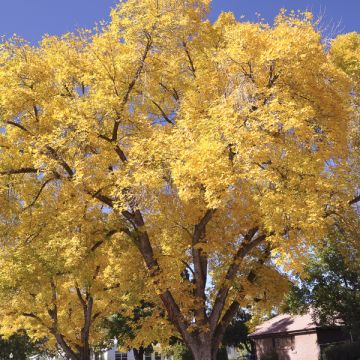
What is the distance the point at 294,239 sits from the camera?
11.2 meters

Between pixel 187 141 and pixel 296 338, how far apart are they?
80.3ft

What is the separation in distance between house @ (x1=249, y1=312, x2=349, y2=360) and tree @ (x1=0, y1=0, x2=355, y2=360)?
618 inches

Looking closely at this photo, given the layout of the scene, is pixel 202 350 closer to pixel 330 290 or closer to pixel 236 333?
pixel 330 290

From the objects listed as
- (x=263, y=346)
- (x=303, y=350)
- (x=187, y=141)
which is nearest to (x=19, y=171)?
(x=187, y=141)

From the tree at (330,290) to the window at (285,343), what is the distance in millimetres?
8038

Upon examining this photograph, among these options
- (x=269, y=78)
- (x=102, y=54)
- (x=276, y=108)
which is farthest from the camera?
(x=102, y=54)

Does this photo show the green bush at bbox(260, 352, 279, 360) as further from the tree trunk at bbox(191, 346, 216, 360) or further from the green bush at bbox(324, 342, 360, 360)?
the tree trunk at bbox(191, 346, 216, 360)

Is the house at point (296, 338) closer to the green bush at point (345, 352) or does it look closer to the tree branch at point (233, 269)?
the green bush at point (345, 352)

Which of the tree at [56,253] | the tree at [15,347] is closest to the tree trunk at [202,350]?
the tree at [56,253]

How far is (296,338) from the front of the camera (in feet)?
103

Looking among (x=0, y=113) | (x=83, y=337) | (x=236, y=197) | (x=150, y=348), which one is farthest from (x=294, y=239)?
(x=150, y=348)

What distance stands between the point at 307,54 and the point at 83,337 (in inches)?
664

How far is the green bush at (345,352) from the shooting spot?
24266 mm

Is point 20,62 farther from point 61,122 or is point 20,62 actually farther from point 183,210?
point 183,210
